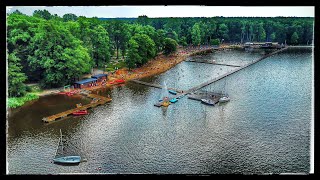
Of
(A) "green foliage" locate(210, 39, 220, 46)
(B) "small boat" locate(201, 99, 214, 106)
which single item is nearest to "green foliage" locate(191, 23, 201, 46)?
(A) "green foliage" locate(210, 39, 220, 46)

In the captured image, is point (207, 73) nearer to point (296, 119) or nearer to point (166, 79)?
point (166, 79)

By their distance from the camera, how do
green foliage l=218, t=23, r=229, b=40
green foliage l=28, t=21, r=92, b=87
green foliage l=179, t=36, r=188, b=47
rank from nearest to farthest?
green foliage l=28, t=21, r=92, b=87, green foliage l=179, t=36, r=188, b=47, green foliage l=218, t=23, r=229, b=40

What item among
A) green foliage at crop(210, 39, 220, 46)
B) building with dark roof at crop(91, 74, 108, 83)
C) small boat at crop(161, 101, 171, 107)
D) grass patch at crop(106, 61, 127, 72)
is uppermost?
green foliage at crop(210, 39, 220, 46)

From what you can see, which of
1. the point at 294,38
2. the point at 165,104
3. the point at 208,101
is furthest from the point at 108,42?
the point at 294,38

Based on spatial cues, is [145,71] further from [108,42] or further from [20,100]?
[20,100]

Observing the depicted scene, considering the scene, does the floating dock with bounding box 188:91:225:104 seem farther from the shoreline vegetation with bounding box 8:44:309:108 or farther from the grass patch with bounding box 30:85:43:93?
the grass patch with bounding box 30:85:43:93

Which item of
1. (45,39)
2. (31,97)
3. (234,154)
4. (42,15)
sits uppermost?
(42,15)

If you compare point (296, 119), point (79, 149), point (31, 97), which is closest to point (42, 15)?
point (31, 97)
